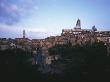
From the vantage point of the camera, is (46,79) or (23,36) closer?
(46,79)

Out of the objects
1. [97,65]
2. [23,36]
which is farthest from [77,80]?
[23,36]

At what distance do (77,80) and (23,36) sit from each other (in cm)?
12753

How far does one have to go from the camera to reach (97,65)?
33219 mm

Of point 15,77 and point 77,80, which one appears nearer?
point 15,77

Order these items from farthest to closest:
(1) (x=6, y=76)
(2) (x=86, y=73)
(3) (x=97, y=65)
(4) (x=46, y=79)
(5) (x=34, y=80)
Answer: (3) (x=97, y=65) < (2) (x=86, y=73) < (4) (x=46, y=79) < (5) (x=34, y=80) < (1) (x=6, y=76)

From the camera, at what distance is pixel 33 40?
164 metres

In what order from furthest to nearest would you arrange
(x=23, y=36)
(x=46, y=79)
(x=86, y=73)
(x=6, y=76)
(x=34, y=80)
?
(x=23, y=36), (x=86, y=73), (x=46, y=79), (x=34, y=80), (x=6, y=76)

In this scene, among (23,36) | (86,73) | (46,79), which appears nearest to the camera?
(46,79)

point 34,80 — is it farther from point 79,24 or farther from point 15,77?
point 79,24

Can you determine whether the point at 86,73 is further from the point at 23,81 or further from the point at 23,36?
the point at 23,36

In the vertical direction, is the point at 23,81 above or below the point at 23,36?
below

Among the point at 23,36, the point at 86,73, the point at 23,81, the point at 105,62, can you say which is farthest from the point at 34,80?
the point at 23,36

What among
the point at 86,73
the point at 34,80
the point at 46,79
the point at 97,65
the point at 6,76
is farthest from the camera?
the point at 97,65

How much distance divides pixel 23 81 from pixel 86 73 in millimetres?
9894
